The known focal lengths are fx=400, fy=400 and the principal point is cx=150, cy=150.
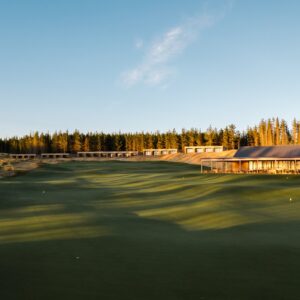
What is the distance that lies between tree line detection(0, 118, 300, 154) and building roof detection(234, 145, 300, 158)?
68303mm

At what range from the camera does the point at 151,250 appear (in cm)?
2086

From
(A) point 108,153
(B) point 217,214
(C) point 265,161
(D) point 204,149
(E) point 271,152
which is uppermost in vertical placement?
(D) point 204,149

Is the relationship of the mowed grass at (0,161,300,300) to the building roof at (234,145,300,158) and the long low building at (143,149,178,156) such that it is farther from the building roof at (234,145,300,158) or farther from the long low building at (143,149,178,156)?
the long low building at (143,149,178,156)

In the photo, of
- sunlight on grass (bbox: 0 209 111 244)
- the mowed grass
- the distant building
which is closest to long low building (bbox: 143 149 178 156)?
the distant building

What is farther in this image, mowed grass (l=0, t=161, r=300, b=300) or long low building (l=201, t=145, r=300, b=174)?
long low building (l=201, t=145, r=300, b=174)

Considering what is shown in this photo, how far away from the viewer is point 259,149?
85562mm

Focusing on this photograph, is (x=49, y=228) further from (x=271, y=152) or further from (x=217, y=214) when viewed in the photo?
(x=271, y=152)

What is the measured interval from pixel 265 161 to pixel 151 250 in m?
62.2

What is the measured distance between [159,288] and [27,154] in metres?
166

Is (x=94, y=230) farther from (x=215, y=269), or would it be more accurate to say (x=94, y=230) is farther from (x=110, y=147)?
(x=110, y=147)

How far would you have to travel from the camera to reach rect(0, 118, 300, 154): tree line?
155 m

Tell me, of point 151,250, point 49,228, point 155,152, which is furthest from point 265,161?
point 155,152

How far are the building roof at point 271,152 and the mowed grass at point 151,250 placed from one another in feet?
130

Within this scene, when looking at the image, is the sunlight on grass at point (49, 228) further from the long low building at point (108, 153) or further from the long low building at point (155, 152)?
the long low building at point (108, 153)
